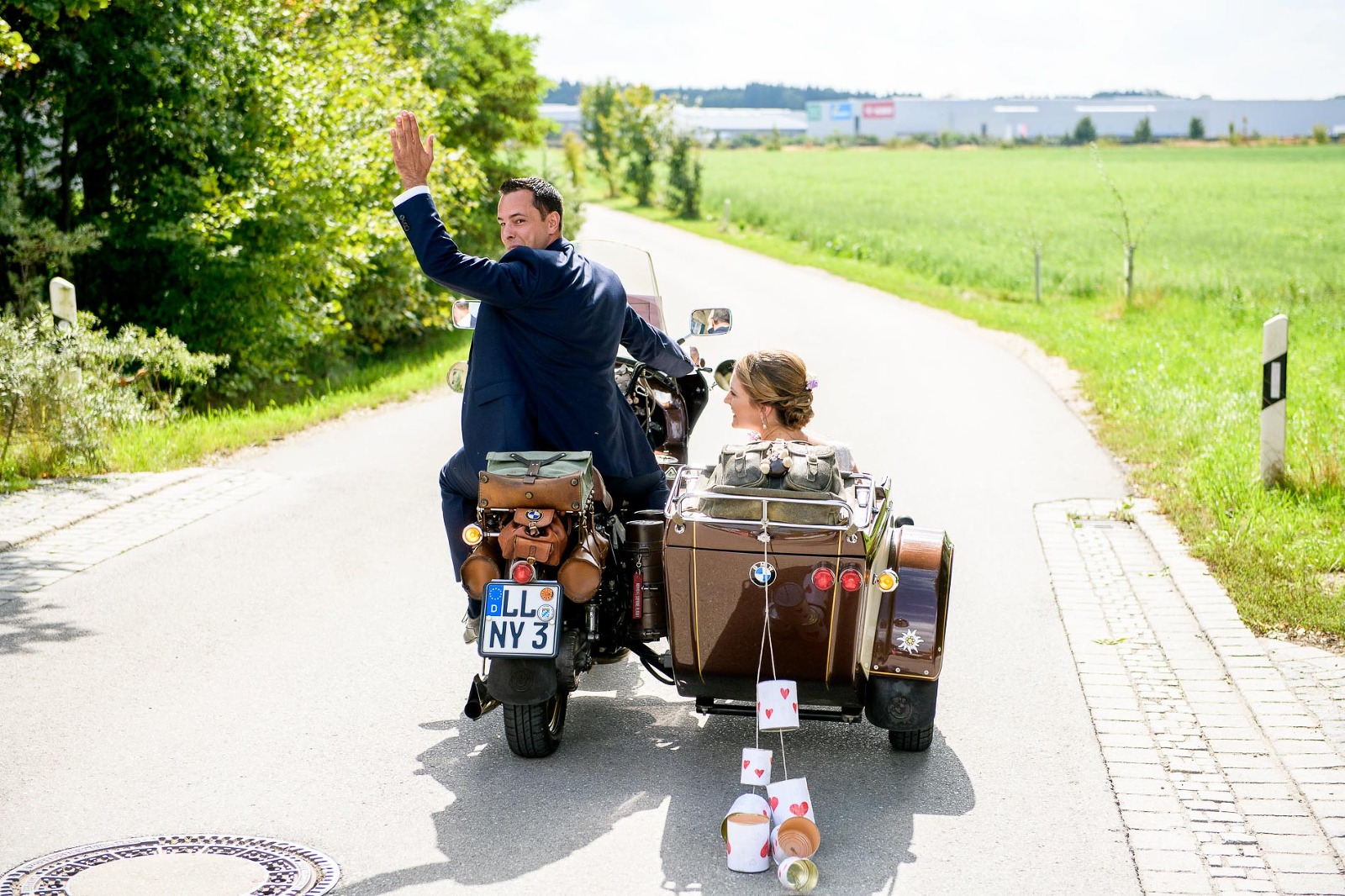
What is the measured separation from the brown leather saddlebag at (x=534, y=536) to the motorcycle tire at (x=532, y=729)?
557 millimetres

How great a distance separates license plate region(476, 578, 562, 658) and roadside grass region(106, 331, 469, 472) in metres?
6.74

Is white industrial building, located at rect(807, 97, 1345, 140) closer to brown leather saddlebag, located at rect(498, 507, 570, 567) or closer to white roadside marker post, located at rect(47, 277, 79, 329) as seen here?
white roadside marker post, located at rect(47, 277, 79, 329)

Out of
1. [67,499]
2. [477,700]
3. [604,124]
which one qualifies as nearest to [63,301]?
[67,499]

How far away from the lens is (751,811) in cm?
432

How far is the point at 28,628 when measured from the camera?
6.73 m

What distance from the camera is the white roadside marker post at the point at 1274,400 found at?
9078 mm

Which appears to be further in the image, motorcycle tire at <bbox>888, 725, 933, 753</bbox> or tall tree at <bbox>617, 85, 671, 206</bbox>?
tall tree at <bbox>617, 85, 671, 206</bbox>

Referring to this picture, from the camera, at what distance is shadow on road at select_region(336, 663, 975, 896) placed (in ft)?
14.1

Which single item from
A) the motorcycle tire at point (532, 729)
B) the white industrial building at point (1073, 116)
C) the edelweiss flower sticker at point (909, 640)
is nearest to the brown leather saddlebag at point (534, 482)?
the motorcycle tire at point (532, 729)

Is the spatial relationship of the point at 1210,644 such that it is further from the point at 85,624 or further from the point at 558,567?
the point at 85,624

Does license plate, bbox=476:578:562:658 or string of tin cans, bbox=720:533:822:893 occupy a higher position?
license plate, bbox=476:578:562:658

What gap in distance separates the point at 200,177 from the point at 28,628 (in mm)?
9538

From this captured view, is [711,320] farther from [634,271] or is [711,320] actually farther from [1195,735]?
[1195,735]

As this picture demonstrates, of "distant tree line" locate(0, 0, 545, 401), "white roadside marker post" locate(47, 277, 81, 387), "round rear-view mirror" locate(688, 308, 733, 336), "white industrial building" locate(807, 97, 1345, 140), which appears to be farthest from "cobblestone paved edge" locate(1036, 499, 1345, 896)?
"white industrial building" locate(807, 97, 1345, 140)
